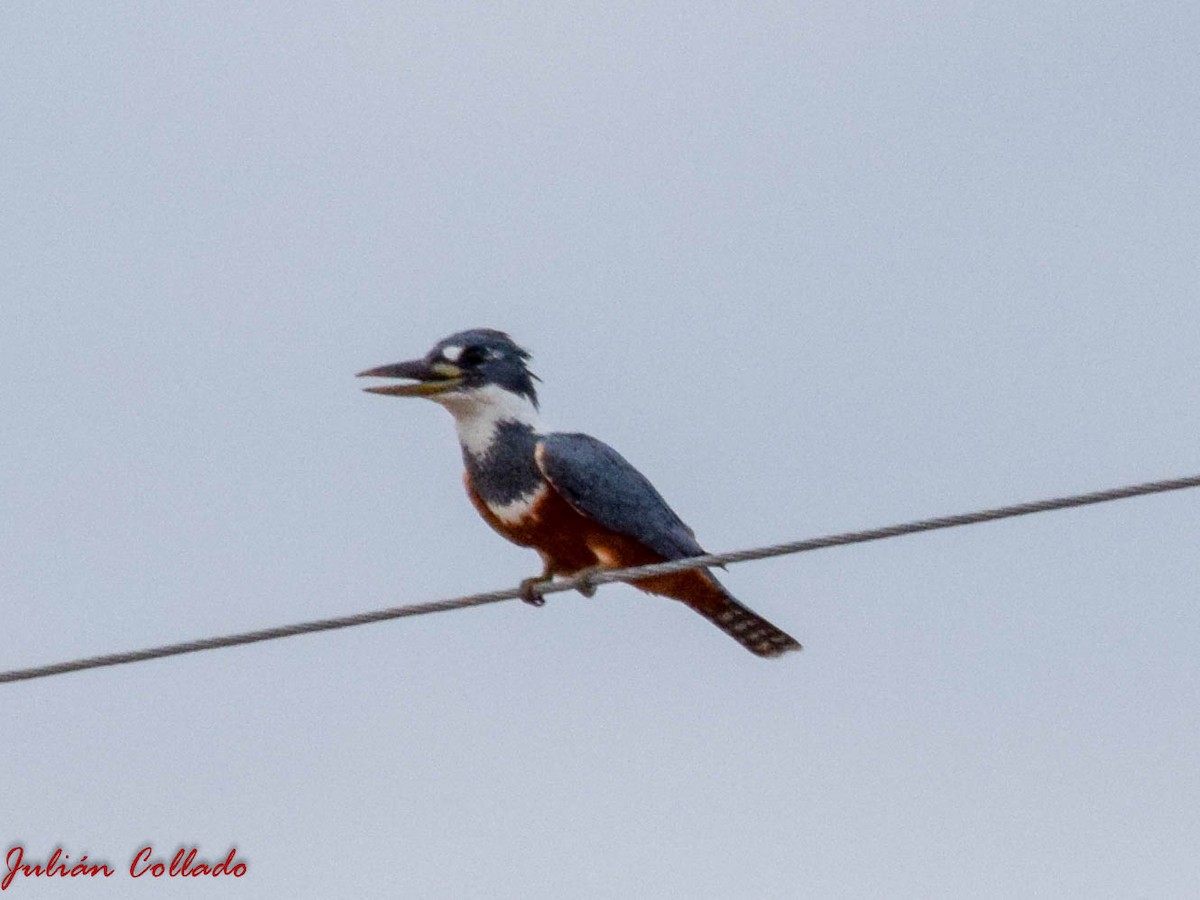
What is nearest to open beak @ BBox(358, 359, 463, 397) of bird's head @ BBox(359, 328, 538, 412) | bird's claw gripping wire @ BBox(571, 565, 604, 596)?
bird's head @ BBox(359, 328, 538, 412)

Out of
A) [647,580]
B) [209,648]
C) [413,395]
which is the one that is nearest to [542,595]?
[647,580]

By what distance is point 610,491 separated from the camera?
777 centimetres

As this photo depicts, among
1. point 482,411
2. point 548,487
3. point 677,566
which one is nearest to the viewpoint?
point 677,566

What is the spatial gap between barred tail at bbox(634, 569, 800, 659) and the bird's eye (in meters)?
1.04

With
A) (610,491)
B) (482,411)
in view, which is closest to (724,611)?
(610,491)

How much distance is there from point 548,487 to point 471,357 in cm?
65

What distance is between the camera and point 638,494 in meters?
7.87

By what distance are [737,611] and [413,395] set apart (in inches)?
55.3

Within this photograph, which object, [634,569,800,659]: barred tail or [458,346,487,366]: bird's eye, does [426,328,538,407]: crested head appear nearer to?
[458,346,487,366]: bird's eye

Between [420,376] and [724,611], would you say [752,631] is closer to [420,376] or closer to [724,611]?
[724,611]

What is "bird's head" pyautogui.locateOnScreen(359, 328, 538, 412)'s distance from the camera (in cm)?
805

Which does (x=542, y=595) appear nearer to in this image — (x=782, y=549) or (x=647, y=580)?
(x=647, y=580)

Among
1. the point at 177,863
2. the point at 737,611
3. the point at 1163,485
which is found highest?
the point at 1163,485

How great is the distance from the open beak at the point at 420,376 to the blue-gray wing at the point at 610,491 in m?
0.43
